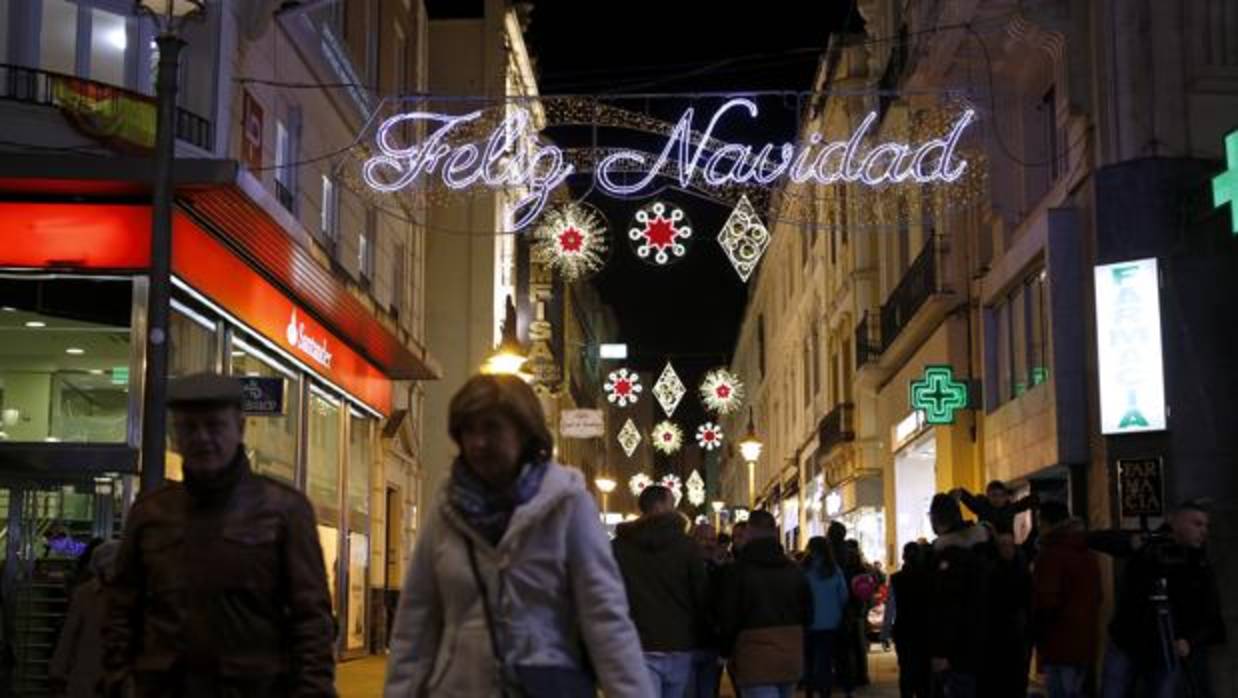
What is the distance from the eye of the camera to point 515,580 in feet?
14.6

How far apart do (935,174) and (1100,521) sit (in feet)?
13.7

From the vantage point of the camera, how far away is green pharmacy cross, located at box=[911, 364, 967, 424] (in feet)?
80.9

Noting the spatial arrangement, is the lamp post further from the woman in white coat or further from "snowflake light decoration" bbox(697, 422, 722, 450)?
"snowflake light decoration" bbox(697, 422, 722, 450)

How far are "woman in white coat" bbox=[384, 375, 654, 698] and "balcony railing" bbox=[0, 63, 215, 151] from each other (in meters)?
12.7

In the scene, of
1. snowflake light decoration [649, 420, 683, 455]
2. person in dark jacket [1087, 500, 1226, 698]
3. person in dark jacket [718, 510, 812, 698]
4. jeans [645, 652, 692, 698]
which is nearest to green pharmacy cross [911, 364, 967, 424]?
person in dark jacket [1087, 500, 1226, 698]

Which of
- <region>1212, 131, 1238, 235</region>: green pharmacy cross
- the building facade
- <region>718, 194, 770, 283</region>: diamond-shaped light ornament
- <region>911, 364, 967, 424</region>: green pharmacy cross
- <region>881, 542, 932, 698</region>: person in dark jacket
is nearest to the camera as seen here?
<region>881, 542, 932, 698</region>: person in dark jacket

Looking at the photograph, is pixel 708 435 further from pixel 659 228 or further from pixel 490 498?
pixel 490 498

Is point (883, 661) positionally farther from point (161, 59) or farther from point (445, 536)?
point (445, 536)

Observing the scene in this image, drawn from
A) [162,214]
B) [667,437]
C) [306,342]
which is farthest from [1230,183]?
[667,437]

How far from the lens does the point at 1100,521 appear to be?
18078 mm

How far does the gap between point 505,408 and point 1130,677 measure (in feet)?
24.3

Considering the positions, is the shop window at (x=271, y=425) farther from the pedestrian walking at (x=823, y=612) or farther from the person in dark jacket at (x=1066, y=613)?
the person in dark jacket at (x=1066, y=613)

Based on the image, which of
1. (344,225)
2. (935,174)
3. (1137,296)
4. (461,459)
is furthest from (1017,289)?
(461,459)

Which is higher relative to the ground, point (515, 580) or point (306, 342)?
point (306, 342)
